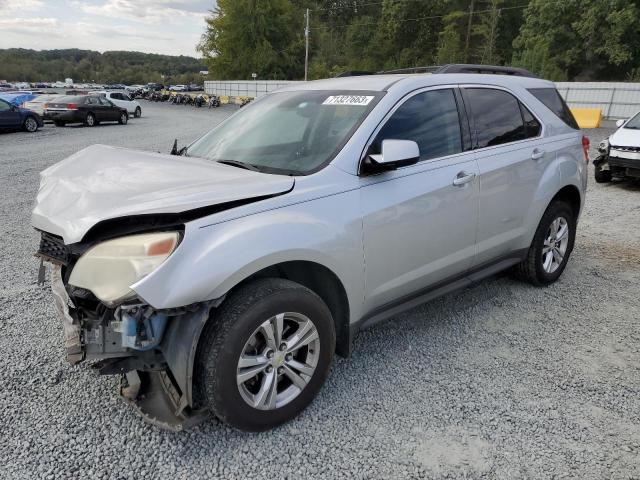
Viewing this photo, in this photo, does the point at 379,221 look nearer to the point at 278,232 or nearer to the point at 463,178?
the point at 278,232

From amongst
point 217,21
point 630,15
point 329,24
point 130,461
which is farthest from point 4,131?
point 329,24

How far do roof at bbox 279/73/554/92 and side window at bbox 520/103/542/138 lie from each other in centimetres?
25

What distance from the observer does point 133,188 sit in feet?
8.27

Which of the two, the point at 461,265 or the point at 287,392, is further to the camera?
the point at 461,265

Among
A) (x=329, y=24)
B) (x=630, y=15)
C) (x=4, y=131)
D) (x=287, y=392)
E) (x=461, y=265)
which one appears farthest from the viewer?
(x=329, y=24)

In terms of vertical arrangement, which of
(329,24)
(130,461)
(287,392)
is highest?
(329,24)

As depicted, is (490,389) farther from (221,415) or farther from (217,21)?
(217,21)

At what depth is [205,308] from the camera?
2.27 meters

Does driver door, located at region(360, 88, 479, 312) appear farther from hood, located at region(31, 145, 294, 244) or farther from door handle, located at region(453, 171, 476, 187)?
hood, located at region(31, 145, 294, 244)

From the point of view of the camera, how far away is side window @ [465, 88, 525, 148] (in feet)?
12.0

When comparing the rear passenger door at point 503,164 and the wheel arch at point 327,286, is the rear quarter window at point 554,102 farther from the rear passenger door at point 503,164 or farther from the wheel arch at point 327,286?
the wheel arch at point 327,286

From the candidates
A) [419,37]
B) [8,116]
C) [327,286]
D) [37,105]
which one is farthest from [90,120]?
[419,37]

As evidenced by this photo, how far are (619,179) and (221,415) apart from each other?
34.9ft

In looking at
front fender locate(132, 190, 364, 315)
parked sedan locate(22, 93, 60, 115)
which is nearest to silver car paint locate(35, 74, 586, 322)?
front fender locate(132, 190, 364, 315)
